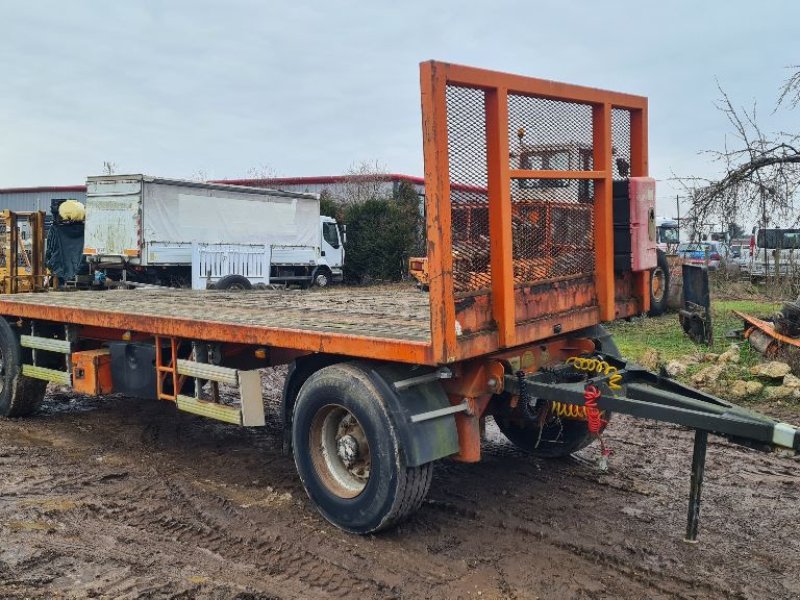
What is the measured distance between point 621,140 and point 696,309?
591 centimetres

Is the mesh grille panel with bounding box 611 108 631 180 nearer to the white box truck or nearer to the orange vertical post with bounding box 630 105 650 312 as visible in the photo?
the orange vertical post with bounding box 630 105 650 312

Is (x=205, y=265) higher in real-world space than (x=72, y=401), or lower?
higher

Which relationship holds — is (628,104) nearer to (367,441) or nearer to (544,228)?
(544,228)

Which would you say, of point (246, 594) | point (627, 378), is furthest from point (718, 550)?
point (246, 594)

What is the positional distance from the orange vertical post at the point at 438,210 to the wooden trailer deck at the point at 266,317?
138 mm

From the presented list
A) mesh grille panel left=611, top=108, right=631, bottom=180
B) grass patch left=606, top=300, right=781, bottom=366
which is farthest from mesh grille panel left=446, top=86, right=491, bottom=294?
grass patch left=606, top=300, right=781, bottom=366

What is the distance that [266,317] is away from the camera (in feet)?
18.0

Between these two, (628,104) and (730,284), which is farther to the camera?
(730,284)

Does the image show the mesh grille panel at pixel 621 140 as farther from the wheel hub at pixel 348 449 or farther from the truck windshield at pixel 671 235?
the truck windshield at pixel 671 235

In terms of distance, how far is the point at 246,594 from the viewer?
3.68 metres

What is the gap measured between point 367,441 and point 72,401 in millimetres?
5737

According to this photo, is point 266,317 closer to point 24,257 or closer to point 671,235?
point 24,257

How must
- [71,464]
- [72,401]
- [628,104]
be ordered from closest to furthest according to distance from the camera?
1. [628,104]
2. [71,464]
3. [72,401]

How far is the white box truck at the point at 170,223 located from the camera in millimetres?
18688
